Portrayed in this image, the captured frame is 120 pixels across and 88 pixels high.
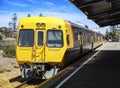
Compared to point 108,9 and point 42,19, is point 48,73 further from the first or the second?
point 108,9

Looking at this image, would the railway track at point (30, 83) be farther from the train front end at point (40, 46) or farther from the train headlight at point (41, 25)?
the train headlight at point (41, 25)

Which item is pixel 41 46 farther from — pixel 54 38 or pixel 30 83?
pixel 30 83

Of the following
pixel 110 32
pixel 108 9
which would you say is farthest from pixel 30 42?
pixel 110 32

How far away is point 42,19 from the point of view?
58.1ft

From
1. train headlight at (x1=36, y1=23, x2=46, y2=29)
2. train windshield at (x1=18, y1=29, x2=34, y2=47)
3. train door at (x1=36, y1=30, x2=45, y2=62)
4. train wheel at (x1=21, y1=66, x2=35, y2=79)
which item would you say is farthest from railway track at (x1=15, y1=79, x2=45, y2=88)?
train headlight at (x1=36, y1=23, x2=46, y2=29)

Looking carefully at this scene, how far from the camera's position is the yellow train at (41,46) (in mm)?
16969

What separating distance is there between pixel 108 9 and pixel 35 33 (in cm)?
780

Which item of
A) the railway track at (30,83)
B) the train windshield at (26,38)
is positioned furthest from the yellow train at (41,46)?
the railway track at (30,83)

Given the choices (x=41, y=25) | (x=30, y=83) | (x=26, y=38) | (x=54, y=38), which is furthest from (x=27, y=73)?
(x=41, y=25)

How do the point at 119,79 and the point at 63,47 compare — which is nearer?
the point at 119,79

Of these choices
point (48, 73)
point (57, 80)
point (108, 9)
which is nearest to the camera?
point (57, 80)

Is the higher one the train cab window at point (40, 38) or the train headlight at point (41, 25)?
the train headlight at point (41, 25)

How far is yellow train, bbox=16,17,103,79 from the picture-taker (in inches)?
668

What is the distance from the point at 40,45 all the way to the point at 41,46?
0.07 metres
